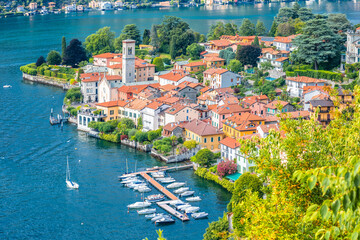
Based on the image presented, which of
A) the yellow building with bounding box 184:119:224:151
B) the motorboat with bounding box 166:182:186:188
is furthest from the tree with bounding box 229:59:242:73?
the motorboat with bounding box 166:182:186:188

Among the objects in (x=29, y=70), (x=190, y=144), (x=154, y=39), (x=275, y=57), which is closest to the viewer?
(x=190, y=144)

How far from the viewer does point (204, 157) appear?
34812 millimetres

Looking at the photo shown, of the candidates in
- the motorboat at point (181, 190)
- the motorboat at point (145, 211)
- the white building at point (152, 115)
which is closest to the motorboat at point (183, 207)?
the motorboat at point (145, 211)

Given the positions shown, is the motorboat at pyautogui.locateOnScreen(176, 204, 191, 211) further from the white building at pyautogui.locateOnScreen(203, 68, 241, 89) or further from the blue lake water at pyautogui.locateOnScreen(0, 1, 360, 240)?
the white building at pyautogui.locateOnScreen(203, 68, 241, 89)

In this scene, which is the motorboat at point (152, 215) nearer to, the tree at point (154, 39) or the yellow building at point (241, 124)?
the yellow building at point (241, 124)

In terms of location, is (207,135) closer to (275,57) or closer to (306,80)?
(306,80)

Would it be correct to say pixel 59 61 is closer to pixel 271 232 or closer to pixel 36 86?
pixel 36 86

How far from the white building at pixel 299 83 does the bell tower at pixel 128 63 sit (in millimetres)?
14607

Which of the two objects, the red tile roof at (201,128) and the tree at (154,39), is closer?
the red tile roof at (201,128)

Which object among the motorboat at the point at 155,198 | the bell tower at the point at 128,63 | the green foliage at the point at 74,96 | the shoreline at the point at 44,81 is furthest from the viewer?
the shoreline at the point at 44,81

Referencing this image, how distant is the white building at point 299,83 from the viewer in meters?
46.3

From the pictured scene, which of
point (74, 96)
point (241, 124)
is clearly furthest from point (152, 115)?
point (74, 96)

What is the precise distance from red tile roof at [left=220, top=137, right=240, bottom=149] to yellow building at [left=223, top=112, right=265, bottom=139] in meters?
1.19

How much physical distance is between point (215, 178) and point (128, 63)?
2258 cm
